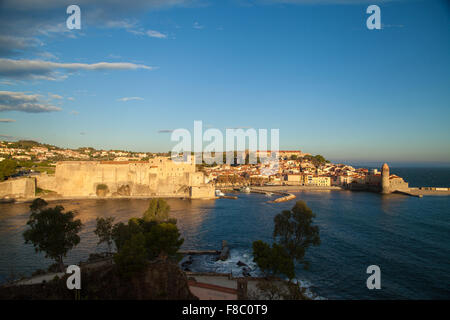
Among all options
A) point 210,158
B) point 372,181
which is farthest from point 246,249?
point 210,158

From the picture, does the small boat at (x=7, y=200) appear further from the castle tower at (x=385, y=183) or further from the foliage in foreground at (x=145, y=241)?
the castle tower at (x=385, y=183)

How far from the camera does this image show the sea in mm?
9750

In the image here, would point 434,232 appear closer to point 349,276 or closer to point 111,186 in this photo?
point 349,276

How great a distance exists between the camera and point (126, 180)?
102 feet

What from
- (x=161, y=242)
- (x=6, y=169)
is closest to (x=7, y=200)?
(x=6, y=169)

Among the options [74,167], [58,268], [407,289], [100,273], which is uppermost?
[74,167]

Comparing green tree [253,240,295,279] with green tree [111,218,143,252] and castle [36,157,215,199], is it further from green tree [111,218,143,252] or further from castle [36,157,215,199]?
castle [36,157,215,199]

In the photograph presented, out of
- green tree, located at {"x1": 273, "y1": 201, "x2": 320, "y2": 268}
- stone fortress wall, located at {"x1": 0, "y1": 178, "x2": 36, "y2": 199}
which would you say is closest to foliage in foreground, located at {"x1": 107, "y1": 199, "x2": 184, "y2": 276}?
green tree, located at {"x1": 273, "y1": 201, "x2": 320, "y2": 268}

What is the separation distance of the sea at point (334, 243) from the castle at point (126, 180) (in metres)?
5.31

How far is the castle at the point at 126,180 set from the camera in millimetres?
29766

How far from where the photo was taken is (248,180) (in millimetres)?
48875

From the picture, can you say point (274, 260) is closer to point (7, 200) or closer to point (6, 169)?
point (7, 200)

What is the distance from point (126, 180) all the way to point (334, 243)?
2350 cm
